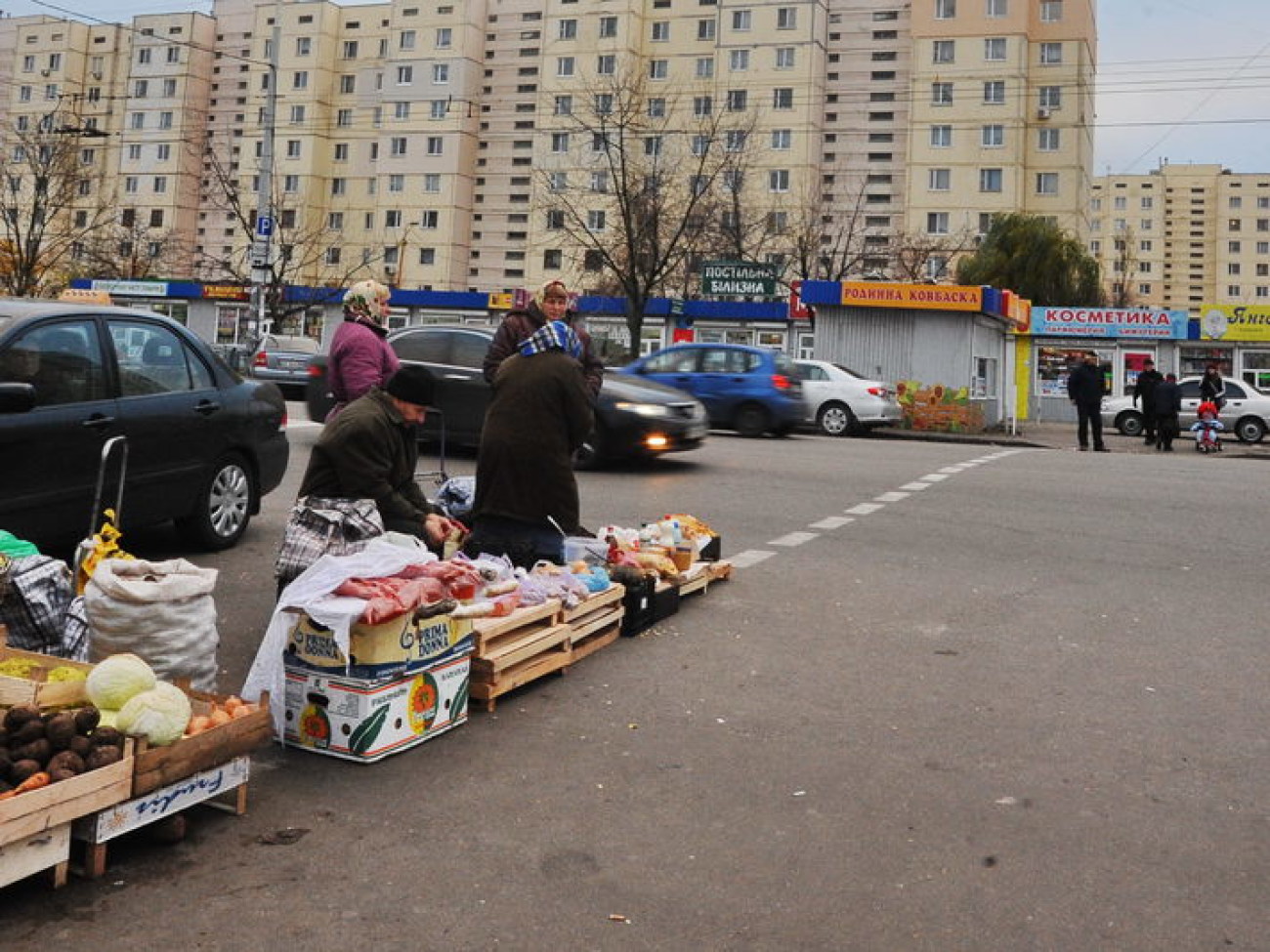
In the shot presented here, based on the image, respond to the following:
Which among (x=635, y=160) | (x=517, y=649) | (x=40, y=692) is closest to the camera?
(x=40, y=692)

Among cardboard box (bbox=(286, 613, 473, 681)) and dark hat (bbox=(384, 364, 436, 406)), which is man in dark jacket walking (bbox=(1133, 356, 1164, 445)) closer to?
dark hat (bbox=(384, 364, 436, 406))

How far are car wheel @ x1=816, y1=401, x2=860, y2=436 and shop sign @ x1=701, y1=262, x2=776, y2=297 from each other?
11.2 metres

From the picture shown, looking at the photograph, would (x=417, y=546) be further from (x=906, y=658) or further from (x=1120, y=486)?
(x=1120, y=486)

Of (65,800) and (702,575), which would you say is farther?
(702,575)

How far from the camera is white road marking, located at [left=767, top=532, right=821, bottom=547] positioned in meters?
9.50

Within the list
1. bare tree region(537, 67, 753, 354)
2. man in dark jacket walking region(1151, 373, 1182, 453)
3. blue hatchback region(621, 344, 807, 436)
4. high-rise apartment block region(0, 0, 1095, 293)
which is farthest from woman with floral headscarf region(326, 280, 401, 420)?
high-rise apartment block region(0, 0, 1095, 293)

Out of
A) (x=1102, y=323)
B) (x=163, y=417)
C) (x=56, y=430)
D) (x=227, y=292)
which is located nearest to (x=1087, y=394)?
(x=1102, y=323)

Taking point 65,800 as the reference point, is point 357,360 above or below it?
above

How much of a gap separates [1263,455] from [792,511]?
16342 mm

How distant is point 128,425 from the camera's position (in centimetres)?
709

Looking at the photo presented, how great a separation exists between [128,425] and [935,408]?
21.9 m

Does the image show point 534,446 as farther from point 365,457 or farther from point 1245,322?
point 1245,322

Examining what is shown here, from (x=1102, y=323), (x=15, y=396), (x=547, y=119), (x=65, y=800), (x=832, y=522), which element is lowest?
(x=65, y=800)

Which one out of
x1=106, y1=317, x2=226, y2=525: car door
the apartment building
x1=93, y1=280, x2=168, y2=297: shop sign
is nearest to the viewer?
x1=106, y1=317, x2=226, y2=525: car door
